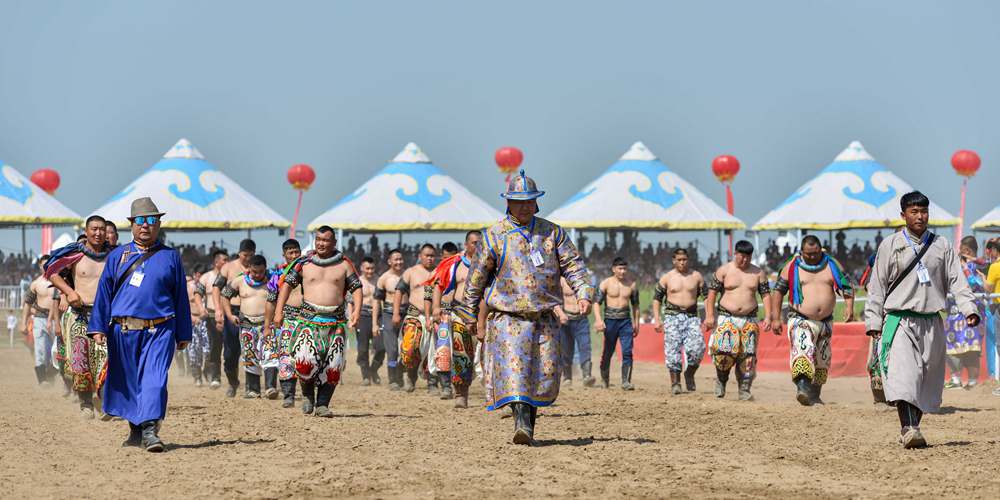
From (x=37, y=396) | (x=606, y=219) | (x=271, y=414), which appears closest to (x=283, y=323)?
(x=271, y=414)

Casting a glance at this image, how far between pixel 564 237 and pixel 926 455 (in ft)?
10.5

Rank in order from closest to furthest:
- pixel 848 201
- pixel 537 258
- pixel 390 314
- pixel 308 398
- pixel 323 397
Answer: pixel 537 258 → pixel 323 397 → pixel 308 398 → pixel 390 314 → pixel 848 201

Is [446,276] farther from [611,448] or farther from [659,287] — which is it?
[611,448]

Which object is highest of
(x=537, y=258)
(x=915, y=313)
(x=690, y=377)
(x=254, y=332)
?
(x=537, y=258)

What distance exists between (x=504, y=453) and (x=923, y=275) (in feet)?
11.4

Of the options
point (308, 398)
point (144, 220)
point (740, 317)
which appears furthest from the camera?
point (740, 317)

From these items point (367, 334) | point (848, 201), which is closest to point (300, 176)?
point (848, 201)

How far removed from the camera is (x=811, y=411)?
50.4 feet

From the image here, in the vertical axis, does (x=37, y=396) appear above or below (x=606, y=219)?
below

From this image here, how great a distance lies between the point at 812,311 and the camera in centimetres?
1631

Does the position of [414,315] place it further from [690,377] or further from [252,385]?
[690,377]

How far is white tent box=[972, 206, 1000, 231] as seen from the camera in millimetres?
41594

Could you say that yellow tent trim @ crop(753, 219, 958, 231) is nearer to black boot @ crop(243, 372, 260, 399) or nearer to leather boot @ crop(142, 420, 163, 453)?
black boot @ crop(243, 372, 260, 399)

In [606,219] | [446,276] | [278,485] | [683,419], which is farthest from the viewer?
[606,219]
